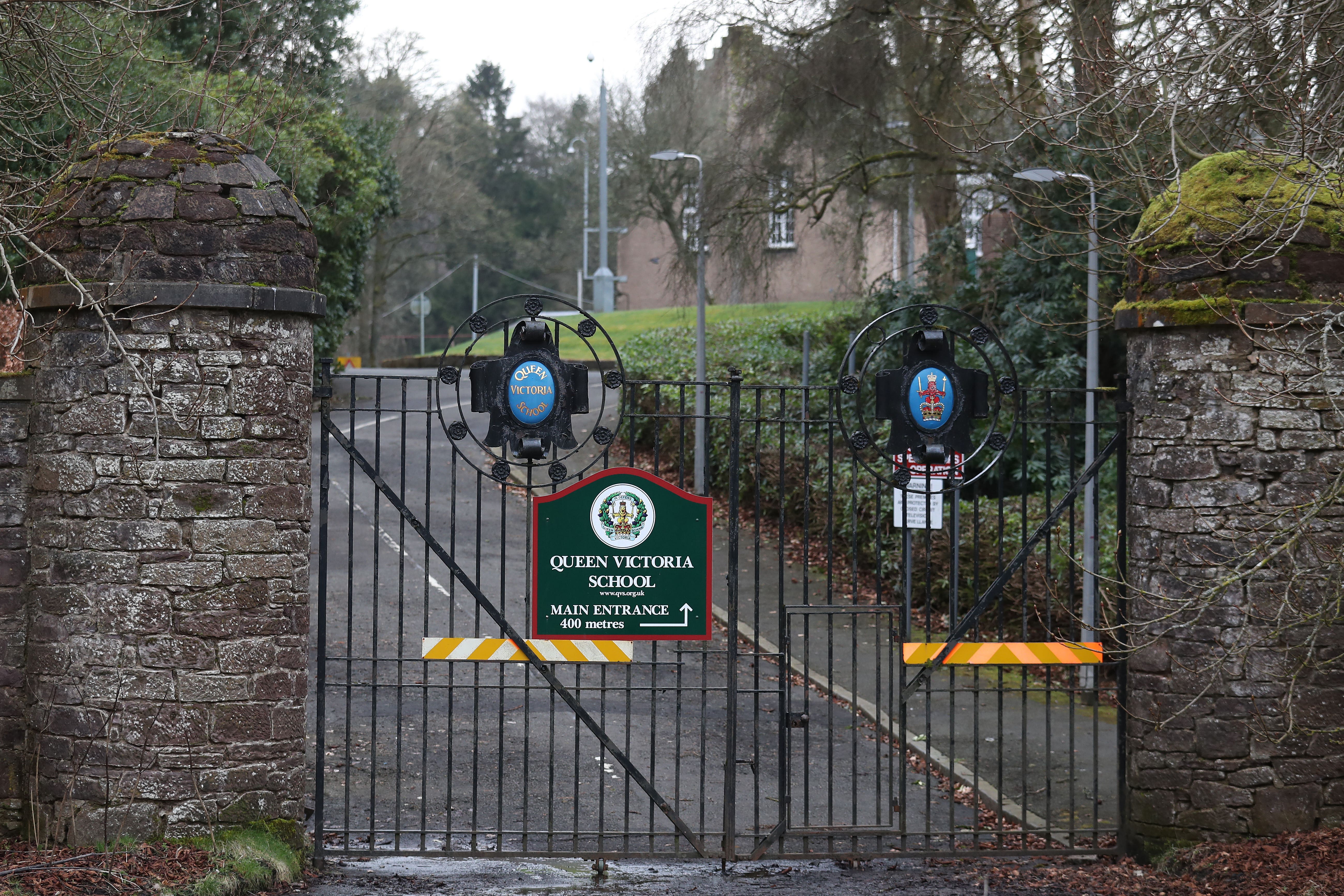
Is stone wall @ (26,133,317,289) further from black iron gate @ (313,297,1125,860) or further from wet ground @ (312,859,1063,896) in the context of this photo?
wet ground @ (312,859,1063,896)

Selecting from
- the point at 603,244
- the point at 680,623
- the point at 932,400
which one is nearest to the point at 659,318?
the point at 603,244

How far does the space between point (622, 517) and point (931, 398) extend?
185 centimetres

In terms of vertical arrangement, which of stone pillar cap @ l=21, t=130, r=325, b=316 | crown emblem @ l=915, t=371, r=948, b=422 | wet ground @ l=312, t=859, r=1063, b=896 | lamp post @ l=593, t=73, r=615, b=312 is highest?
lamp post @ l=593, t=73, r=615, b=312

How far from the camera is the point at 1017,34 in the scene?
14.9m

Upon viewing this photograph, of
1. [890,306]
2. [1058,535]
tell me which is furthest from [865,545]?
[890,306]

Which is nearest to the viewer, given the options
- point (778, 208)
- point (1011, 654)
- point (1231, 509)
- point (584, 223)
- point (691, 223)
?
point (1231, 509)

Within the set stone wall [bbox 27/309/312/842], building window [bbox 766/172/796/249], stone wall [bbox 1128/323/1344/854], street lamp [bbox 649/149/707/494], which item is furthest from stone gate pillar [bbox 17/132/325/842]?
building window [bbox 766/172/796/249]

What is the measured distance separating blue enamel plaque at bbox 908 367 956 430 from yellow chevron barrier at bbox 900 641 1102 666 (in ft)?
4.06

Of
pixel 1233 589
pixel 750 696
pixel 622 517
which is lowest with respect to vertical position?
pixel 750 696

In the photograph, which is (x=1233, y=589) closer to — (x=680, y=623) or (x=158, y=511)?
(x=680, y=623)

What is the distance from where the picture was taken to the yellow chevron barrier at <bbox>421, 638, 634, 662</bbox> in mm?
6703

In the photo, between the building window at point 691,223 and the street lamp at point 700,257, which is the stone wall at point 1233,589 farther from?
the building window at point 691,223

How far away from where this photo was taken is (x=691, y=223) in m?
18.9

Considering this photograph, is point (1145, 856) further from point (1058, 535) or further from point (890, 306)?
point (890, 306)
